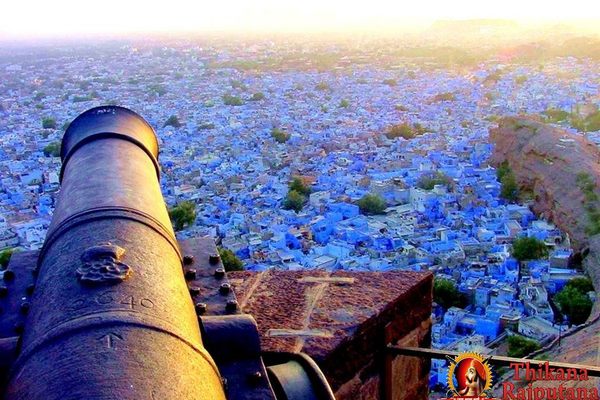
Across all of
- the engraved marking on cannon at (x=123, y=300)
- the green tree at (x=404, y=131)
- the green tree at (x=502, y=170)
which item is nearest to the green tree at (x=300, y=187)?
the green tree at (x=502, y=170)

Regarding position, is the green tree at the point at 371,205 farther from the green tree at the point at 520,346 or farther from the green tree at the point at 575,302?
the green tree at the point at 520,346

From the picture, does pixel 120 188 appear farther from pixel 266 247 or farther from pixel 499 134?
pixel 499 134

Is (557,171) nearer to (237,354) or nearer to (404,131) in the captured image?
(404,131)

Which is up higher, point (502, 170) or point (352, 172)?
point (352, 172)

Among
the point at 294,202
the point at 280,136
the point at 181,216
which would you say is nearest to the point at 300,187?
the point at 294,202

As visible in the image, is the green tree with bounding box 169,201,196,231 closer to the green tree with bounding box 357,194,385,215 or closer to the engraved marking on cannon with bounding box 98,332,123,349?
the green tree with bounding box 357,194,385,215

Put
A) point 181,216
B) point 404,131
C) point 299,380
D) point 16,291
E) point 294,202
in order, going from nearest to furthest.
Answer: point 299,380, point 16,291, point 181,216, point 294,202, point 404,131
